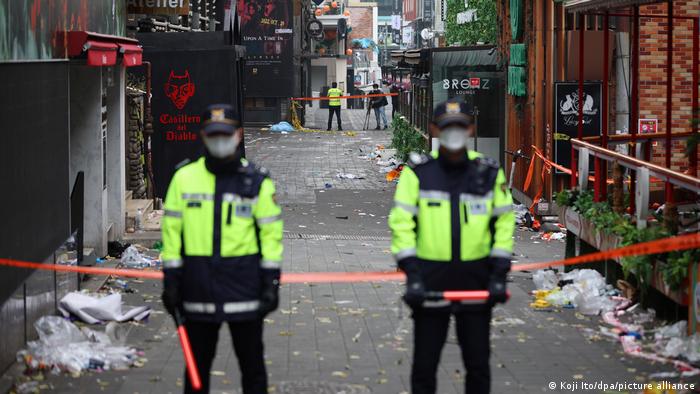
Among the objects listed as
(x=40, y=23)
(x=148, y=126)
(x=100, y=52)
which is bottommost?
(x=148, y=126)

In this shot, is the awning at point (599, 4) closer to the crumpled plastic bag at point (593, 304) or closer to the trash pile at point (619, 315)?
the trash pile at point (619, 315)

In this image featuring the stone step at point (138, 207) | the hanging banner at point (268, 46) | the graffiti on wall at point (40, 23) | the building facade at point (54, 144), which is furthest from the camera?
the hanging banner at point (268, 46)

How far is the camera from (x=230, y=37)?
21.7 metres

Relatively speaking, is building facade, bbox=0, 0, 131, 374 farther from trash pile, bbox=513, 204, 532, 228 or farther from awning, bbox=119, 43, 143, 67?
trash pile, bbox=513, 204, 532, 228

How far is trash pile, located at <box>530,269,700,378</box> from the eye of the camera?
9383mm

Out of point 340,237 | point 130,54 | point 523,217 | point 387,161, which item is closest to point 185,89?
point 340,237

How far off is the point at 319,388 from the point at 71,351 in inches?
82.2

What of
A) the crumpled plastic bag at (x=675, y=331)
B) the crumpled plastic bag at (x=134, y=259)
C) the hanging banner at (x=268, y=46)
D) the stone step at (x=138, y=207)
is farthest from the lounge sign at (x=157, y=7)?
the hanging banner at (x=268, y=46)

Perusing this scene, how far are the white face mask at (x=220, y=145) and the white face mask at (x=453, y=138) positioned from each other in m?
1.17

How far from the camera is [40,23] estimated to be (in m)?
11.0

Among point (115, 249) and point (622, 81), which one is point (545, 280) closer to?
point (115, 249)

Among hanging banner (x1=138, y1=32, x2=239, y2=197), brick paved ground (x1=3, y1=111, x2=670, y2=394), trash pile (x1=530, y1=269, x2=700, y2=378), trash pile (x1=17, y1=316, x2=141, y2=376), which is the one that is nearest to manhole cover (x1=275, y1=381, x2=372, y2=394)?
brick paved ground (x1=3, y1=111, x2=670, y2=394)

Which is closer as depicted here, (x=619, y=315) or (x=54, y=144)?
(x=619, y=315)

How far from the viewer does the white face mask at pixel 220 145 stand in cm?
682
